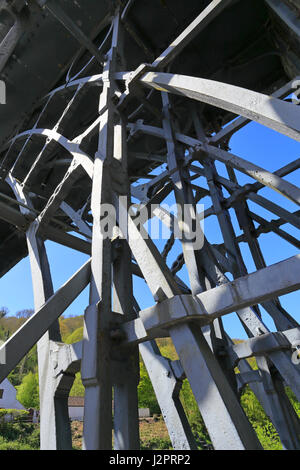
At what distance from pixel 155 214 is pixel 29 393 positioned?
30848 millimetres

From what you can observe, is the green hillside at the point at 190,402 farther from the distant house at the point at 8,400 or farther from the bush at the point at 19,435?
the bush at the point at 19,435

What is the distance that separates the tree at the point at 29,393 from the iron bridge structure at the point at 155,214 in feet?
87.7

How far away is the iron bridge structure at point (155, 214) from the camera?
2.28m

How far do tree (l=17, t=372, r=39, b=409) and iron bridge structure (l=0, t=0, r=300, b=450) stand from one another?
26746 millimetres

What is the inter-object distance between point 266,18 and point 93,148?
474cm

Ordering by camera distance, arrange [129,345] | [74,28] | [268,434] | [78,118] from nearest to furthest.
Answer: [129,345] < [74,28] < [78,118] < [268,434]

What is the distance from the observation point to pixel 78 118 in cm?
766

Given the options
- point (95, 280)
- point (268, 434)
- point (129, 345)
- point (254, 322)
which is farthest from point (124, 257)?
point (268, 434)
